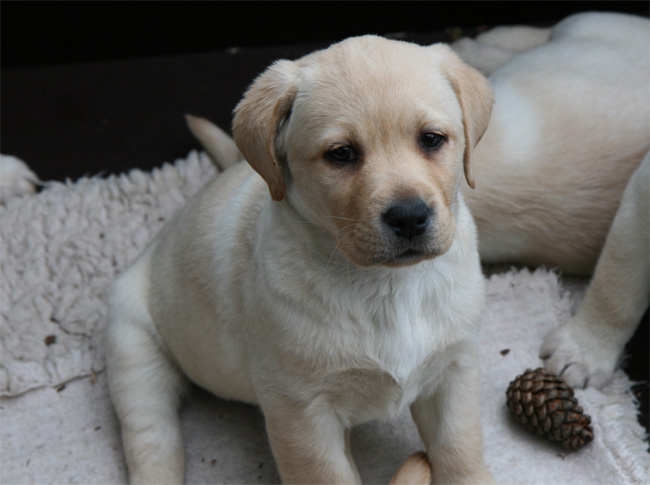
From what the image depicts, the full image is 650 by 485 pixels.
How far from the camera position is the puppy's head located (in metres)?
1.80

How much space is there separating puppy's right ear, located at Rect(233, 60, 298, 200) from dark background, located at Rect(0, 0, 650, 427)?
6.79 feet

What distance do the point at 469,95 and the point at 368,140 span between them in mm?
313

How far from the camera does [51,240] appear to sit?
3.32m

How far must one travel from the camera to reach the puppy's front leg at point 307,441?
82.1 inches

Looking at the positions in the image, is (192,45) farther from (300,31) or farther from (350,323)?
(350,323)

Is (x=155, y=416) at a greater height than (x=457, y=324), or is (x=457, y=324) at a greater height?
(x=457, y=324)

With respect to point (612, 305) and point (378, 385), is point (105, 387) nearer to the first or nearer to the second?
point (378, 385)

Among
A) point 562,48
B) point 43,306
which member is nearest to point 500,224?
point 562,48

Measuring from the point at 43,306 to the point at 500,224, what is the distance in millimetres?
1648

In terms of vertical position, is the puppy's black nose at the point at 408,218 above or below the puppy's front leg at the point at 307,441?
above

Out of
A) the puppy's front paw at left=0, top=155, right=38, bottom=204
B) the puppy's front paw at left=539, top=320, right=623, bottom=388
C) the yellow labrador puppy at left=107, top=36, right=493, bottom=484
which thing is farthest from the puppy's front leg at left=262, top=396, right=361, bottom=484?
the puppy's front paw at left=0, top=155, right=38, bottom=204

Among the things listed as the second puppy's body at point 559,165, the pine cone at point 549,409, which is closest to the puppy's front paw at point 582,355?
the pine cone at point 549,409

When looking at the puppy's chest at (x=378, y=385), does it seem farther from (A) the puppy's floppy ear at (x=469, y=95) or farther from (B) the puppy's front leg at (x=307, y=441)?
(A) the puppy's floppy ear at (x=469, y=95)

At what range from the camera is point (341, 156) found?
186cm
